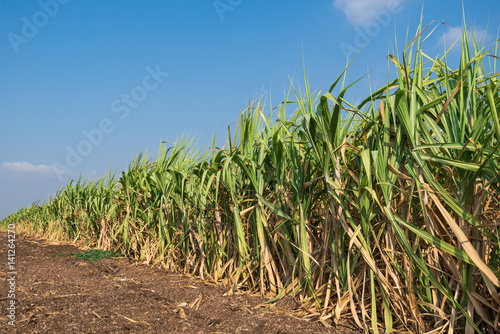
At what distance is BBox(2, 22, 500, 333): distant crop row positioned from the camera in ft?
5.87

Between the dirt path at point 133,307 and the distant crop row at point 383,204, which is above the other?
the distant crop row at point 383,204

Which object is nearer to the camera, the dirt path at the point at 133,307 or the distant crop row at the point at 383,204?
the distant crop row at the point at 383,204

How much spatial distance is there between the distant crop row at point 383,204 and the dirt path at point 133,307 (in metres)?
0.25

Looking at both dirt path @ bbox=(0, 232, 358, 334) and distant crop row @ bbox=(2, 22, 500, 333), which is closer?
distant crop row @ bbox=(2, 22, 500, 333)

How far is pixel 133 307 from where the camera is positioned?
2699 millimetres

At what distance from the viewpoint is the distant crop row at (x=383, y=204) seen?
1.79m

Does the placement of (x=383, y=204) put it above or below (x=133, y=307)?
above

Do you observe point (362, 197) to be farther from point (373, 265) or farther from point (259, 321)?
point (259, 321)

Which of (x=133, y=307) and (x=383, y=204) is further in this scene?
(x=133, y=307)

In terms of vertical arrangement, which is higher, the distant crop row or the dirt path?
the distant crop row

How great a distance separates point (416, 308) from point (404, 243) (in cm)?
42

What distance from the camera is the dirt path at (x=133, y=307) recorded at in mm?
2289

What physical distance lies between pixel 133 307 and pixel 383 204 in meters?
1.90

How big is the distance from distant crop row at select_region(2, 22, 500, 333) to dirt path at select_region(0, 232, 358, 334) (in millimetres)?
246
